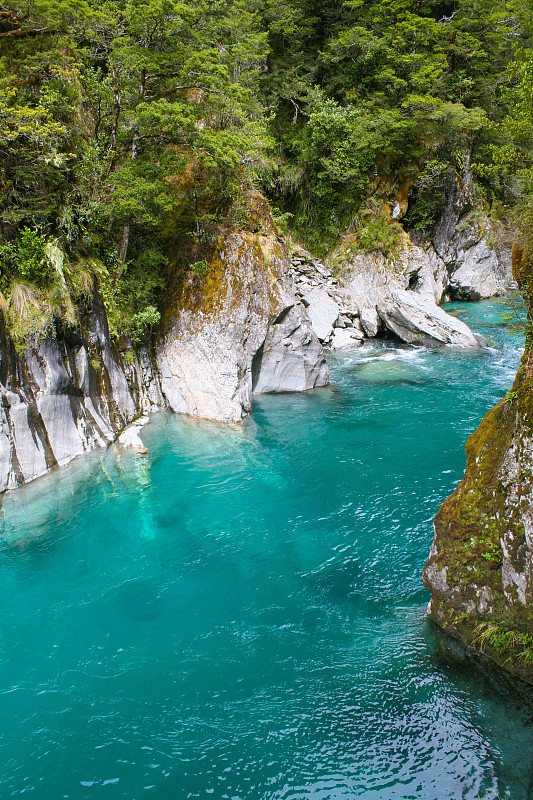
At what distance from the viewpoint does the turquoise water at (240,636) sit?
561cm

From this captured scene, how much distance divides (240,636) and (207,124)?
677 inches

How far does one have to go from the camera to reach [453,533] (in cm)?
686

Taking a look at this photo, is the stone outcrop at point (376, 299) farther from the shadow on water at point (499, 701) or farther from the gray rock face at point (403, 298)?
the shadow on water at point (499, 701)

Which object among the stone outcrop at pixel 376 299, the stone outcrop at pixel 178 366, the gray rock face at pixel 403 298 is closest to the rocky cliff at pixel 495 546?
the stone outcrop at pixel 178 366

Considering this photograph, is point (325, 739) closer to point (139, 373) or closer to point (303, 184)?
point (139, 373)

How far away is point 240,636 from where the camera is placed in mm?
7449

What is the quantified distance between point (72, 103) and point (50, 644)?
46.4 ft

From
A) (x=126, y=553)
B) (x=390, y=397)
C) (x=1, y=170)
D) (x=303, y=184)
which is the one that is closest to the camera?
(x=126, y=553)

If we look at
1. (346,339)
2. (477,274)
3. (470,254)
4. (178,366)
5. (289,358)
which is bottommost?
(346,339)

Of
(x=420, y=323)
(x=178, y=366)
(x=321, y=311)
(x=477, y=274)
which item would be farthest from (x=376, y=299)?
(x=178, y=366)

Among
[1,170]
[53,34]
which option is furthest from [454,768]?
[53,34]

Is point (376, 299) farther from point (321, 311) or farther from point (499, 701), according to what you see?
point (499, 701)

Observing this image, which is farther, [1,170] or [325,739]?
[1,170]

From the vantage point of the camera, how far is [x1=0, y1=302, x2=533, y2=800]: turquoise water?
5.61m
